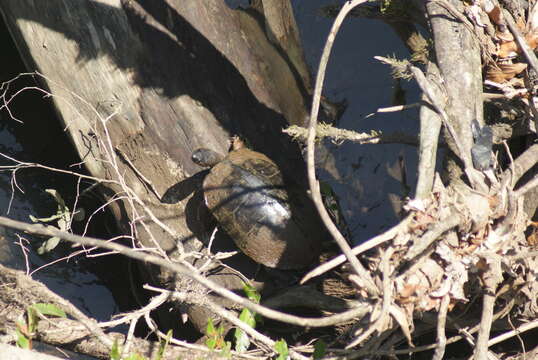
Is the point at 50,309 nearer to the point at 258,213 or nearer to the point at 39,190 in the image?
the point at 258,213

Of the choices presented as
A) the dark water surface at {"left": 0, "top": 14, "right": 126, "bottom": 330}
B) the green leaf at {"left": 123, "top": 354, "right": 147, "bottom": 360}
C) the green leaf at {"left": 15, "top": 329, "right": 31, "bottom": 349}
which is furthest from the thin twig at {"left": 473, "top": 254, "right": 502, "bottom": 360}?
the dark water surface at {"left": 0, "top": 14, "right": 126, "bottom": 330}

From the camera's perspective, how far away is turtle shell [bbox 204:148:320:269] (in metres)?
2.74

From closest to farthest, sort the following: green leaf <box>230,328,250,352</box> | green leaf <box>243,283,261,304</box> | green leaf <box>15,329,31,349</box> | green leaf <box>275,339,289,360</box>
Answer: green leaf <box>275,339,289,360</box>
green leaf <box>15,329,31,349</box>
green leaf <box>230,328,250,352</box>
green leaf <box>243,283,261,304</box>

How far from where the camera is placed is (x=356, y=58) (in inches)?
135

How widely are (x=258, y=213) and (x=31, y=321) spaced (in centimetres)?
109

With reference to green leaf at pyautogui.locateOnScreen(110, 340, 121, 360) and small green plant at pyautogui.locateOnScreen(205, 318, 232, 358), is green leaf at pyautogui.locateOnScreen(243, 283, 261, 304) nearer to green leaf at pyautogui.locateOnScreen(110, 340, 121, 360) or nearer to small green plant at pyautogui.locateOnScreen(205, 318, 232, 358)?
small green plant at pyautogui.locateOnScreen(205, 318, 232, 358)

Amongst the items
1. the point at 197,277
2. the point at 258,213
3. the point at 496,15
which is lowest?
the point at 258,213

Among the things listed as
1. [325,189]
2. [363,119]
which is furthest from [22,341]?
[363,119]

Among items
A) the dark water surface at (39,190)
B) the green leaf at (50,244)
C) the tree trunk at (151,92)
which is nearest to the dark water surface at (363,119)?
the tree trunk at (151,92)

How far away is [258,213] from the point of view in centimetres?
279

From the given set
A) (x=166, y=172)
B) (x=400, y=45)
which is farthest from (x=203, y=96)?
(x=400, y=45)

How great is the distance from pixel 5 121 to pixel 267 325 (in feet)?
6.27

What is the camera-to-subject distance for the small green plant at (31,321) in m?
2.12

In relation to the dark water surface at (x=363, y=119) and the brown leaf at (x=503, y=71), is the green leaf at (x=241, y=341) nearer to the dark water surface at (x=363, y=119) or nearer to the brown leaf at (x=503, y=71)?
the dark water surface at (x=363, y=119)
